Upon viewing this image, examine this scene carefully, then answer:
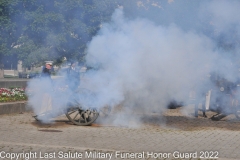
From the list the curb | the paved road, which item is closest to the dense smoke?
the paved road

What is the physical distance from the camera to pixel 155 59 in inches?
463

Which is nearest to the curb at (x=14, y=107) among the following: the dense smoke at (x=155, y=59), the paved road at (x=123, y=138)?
the paved road at (x=123, y=138)

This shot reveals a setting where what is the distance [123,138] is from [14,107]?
5.88 meters

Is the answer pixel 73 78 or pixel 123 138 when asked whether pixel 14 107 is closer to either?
pixel 73 78

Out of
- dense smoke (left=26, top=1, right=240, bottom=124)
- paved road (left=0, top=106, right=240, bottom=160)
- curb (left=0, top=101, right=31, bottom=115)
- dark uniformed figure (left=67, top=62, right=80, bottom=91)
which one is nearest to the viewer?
paved road (left=0, top=106, right=240, bottom=160)

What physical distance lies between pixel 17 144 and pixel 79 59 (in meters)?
6.18

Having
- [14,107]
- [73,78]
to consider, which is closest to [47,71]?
[73,78]

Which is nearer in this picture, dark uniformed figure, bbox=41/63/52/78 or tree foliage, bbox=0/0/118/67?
dark uniformed figure, bbox=41/63/52/78

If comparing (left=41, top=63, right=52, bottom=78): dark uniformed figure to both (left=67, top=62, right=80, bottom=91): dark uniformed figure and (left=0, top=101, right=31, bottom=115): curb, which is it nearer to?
(left=67, top=62, right=80, bottom=91): dark uniformed figure

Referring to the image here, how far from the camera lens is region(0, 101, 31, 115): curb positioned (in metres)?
14.5

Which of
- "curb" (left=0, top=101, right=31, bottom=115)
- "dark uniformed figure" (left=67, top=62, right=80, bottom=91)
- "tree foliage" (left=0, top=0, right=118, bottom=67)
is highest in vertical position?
"tree foliage" (left=0, top=0, right=118, bottom=67)

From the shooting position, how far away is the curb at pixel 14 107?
14.5 metres

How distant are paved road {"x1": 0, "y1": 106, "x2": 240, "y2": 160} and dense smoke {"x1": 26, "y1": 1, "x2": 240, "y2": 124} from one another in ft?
2.25

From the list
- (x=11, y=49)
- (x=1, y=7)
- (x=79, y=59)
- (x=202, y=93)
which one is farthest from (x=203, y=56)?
(x=11, y=49)
